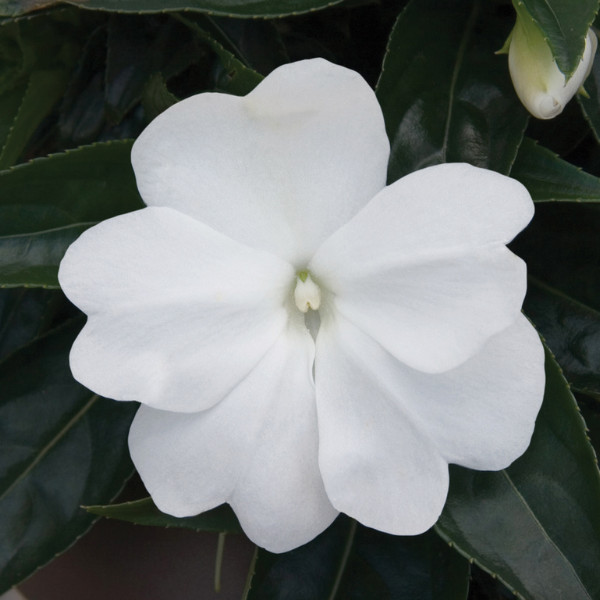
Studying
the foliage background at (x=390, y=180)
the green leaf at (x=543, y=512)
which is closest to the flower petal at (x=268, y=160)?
the foliage background at (x=390, y=180)

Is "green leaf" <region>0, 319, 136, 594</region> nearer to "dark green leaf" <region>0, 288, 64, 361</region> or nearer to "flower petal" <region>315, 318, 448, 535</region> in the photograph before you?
"dark green leaf" <region>0, 288, 64, 361</region>

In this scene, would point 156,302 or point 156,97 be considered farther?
point 156,97

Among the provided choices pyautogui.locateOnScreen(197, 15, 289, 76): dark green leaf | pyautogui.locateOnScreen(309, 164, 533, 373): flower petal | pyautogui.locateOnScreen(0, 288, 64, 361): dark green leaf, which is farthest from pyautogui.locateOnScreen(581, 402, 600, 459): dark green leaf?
pyautogui.locateOnScreen(0, 288, 64, 361): dark green leaf

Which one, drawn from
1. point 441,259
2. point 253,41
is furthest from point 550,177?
point 253,41

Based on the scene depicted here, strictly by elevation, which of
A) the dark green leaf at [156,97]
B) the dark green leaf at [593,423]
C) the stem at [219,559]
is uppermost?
the dark green leaf at [156,97]

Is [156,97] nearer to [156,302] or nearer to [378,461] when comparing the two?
[156,302]

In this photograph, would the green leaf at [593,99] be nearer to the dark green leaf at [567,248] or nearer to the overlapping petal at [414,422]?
the dark green leaf at [567,248]
